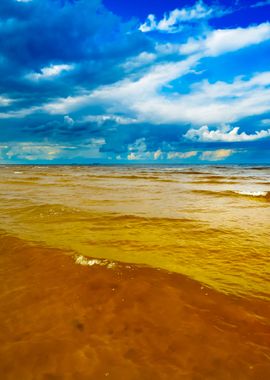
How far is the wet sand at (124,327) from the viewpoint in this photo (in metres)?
2.90

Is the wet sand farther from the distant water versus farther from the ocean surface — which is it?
the distant water

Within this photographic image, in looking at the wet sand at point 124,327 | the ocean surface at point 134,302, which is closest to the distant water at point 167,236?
the ocean surface at point 134,302

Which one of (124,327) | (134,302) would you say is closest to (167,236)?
(134,302)

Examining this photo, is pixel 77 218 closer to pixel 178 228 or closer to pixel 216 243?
pixel 178 228

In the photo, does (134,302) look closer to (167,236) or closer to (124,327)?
(124,327)

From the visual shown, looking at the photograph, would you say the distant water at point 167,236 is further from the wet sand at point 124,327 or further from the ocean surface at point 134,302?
the wet sand at point 124,327

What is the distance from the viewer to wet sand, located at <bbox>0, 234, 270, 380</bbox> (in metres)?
2.90

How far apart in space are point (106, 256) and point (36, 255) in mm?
1403

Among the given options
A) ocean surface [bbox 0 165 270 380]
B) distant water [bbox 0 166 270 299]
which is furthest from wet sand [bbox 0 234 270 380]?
distant water [bbox 0 166 270 299]

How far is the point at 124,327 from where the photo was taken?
11.8 ft

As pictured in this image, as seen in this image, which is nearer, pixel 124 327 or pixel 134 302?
pixel 124 327

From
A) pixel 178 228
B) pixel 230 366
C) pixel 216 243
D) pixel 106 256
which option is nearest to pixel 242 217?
pixel 178 228

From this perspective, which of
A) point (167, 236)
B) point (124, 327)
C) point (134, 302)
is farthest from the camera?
point (167, 236)

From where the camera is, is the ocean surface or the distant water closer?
the ocean surface
